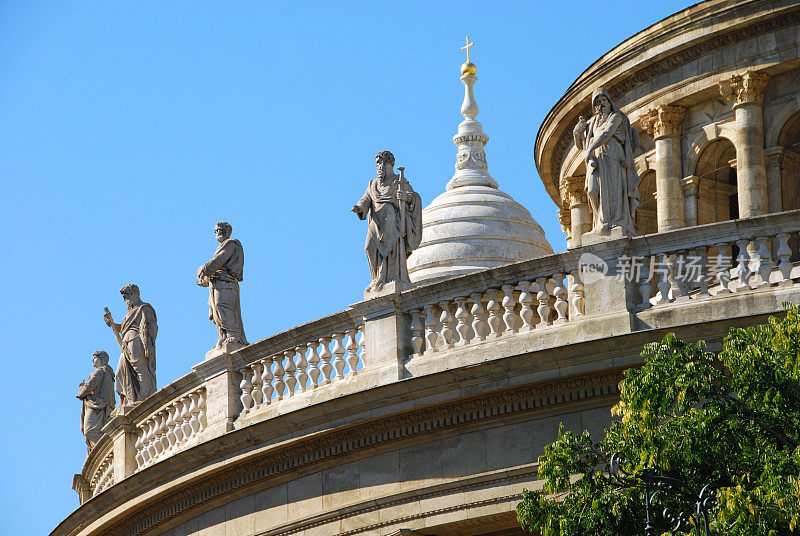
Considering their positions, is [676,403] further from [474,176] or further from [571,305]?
[474,176]

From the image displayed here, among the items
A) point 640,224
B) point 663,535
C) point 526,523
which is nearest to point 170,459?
point 526,523

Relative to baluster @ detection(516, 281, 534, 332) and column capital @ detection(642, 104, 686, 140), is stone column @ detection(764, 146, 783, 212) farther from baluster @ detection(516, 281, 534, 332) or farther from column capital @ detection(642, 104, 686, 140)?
baluster @ detection(516, 281, 534, 332)

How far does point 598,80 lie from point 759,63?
13.3 feet

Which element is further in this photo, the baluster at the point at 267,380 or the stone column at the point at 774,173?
the stone column at the point at 774,173

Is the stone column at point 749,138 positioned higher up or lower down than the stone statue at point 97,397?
higher up

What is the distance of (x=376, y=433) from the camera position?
1040 inches

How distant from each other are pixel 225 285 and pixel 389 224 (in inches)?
147

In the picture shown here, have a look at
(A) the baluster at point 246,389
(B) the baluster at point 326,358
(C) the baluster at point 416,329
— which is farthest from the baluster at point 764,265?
(A) the baluster at point 246,389

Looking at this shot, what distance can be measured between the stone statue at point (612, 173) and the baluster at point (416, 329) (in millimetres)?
2974

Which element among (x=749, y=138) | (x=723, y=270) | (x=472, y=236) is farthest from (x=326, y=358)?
(x=472, y=236)

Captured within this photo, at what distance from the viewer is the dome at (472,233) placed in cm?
4909

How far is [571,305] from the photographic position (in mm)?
25297

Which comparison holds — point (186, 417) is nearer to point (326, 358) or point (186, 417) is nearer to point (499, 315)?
point (326, 358)

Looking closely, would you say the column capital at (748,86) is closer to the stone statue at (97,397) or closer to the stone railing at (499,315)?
the stone railing at (499,315)
